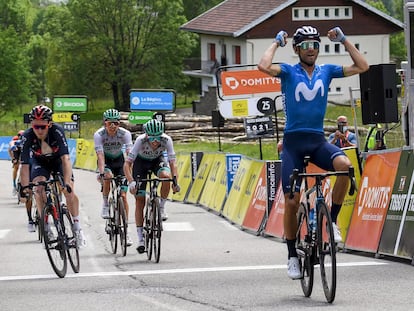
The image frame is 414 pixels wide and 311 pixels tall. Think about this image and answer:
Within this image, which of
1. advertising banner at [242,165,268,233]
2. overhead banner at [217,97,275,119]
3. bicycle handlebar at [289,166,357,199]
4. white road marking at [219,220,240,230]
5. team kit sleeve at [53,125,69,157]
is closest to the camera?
bicycle handlebar at [289,166,357,199]

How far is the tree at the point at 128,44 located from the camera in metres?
104

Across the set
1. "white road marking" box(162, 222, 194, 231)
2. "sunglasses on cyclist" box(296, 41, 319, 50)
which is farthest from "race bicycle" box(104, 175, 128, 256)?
"sunglasses on cyclist" box(296, 41, 319, 50)

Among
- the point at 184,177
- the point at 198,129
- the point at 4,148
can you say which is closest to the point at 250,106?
the point at 184,177

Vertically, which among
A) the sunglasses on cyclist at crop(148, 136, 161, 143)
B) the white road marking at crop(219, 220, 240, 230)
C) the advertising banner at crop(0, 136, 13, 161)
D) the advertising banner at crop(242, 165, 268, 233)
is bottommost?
the advertising banner at crop(0, 136, 13, 161)

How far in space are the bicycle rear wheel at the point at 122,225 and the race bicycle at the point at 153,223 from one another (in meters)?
0.56

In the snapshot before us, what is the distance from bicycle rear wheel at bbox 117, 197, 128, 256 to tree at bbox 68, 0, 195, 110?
87794 mm

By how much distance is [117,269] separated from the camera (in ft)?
44.4

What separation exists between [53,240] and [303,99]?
4021 mm

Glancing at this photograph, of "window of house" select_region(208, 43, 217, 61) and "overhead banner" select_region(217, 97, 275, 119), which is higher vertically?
"window of house" select_region(208, 43, 217, 61)

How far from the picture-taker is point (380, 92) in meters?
15.3

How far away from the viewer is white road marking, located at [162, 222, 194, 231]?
68.5 ft

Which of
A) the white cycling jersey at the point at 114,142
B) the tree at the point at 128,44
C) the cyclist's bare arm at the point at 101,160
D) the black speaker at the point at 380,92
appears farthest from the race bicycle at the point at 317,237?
the tree at the point at 128,44

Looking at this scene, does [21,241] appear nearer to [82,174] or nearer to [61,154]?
[61,154]

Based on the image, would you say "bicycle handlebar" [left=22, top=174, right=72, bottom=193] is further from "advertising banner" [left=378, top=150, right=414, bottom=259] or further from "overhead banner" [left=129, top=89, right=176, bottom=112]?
"overhead banner" [left=129, top=89, right=176, bottom=112]
